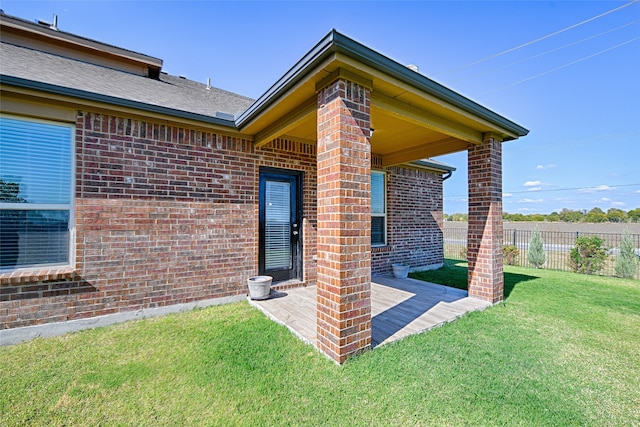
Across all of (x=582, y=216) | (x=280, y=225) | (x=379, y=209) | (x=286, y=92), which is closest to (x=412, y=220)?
(x=379, y=209)

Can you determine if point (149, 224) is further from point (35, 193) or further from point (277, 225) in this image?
point (277, 225)

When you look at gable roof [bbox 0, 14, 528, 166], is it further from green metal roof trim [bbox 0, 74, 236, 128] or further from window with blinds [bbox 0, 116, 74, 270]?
window with blinds [bbox 0, 116, 74, 270]

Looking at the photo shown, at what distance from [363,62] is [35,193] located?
4.25 m

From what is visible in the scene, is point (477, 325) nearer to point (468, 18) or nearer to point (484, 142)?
point (484, 142)

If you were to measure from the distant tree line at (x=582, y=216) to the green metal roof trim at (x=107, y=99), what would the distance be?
36.2 m

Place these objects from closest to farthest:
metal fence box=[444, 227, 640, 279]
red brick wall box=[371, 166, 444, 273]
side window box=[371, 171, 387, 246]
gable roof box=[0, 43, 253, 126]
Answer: gable roof box=[0, 43, 253, 126] → side window box=[371, 171, 387, 246] → red brick wall box=[371, 166, 444, 273] → metal fence box=[444, 227, 640, 279]

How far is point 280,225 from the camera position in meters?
5.10

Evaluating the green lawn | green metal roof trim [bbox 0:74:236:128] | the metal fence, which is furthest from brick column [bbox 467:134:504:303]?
the metal fence

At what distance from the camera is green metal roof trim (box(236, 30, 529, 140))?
2.35 m

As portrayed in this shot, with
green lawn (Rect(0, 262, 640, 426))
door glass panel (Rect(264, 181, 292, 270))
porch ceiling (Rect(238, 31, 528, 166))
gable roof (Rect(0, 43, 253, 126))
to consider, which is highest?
gable roof (Rect(0, 43, 253, 126))

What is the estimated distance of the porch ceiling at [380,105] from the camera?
255cm

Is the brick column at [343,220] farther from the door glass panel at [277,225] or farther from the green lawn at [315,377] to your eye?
the door glass panel at [277,225]

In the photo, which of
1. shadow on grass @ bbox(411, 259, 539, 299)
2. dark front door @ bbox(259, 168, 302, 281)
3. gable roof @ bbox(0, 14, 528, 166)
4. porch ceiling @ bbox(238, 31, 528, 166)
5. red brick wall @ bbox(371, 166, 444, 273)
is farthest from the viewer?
red brick wall @ bbox(371, 166, 444, 273)

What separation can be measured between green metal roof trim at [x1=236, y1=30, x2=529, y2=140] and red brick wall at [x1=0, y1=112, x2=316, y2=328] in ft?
3.25
